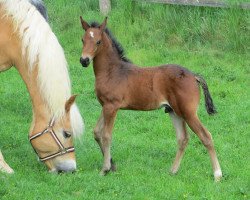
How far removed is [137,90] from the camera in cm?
680

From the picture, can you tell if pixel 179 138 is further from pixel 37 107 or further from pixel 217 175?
pixel 37 107

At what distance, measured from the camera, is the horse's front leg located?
6.72 m

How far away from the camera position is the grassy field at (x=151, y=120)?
631 centimetres

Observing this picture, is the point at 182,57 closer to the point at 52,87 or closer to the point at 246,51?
the point at 246,51

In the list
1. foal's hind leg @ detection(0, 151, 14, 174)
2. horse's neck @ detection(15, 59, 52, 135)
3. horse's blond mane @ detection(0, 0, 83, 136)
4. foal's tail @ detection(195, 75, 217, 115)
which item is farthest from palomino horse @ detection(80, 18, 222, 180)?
foal's hind leg @ detection(0, 151, 14, 174)

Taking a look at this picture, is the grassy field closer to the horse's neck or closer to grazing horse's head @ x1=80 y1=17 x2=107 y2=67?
the horse's neck

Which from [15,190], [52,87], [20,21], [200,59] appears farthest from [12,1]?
[200,59]

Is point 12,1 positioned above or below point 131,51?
above

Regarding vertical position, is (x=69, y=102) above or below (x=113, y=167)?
above

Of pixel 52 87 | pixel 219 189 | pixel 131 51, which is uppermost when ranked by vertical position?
pixel 52 87

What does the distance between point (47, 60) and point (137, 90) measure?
103 cm

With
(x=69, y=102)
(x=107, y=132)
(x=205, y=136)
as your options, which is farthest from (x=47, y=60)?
(x=205, y=136)

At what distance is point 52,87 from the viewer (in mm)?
6371

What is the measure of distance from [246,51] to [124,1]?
2.93m
